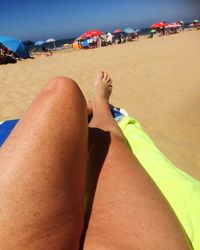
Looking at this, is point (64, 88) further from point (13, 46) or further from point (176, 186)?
point (13, 46)

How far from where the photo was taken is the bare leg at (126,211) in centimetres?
73

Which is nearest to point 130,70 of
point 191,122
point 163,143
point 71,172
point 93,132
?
point 191,122

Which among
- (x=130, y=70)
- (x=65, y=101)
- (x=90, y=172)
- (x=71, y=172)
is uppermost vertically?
(x=65, y=101)

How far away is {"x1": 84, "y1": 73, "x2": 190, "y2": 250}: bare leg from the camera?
73cm

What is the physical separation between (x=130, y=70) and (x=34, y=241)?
5264mm

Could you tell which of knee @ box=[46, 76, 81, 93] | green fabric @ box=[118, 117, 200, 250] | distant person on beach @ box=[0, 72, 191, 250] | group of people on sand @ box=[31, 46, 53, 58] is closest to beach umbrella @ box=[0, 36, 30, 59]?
group of people on sand @ box=[31, 46, 53, 58]

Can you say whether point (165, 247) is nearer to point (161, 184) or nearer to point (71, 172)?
point (71, 172)

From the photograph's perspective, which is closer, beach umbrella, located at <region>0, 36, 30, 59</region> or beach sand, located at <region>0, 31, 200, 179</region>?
beach sand, located at <region>0, 31, 200, 179</region>

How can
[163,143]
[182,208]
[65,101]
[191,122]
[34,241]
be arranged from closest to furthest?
[34,241] < [65,101] < [182,208] < [163,143] < [191,122]

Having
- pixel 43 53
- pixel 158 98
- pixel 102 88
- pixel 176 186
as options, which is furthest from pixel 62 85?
pixel 43 53

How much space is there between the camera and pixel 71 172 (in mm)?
717

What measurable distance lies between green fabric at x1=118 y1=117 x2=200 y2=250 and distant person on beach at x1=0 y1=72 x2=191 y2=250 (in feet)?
0.33

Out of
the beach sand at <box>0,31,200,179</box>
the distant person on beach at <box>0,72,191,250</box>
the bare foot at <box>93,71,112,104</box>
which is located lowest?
the beach sand at <box>0,31,200,179</box>

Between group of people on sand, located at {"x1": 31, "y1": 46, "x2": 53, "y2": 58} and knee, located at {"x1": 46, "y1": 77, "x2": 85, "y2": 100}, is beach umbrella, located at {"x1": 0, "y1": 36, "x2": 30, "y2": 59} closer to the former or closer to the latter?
group of people on sand, located at {"x1": 31, "y1": 46, "x2": 53, "y2": 58}
